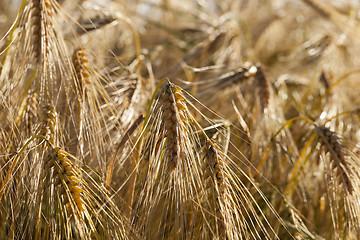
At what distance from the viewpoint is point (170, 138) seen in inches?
36.5

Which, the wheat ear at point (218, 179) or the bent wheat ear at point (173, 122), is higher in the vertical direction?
the bent wheat ear at point (173, 122)

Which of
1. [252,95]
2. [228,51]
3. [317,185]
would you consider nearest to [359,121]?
[317,185]

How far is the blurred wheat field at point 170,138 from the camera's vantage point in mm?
944

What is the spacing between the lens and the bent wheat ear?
92 cm

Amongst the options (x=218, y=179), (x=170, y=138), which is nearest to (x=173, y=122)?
(x=170, y=138)

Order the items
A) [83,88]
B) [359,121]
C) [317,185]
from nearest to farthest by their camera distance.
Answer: [83,88]
[317,185]
[359,121]

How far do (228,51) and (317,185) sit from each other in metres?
0.83

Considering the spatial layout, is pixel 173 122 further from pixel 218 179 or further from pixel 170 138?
pixel 218 179

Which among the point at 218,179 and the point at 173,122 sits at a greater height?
the point at 173,122

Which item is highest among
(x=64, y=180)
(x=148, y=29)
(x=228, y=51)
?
(x=148, y=29)

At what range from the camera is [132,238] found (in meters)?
0.96

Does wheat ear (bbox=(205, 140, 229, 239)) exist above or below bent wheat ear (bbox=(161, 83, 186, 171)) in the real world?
below

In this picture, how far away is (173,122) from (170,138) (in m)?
0.04

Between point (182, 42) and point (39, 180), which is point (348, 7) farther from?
point (39, 180)
